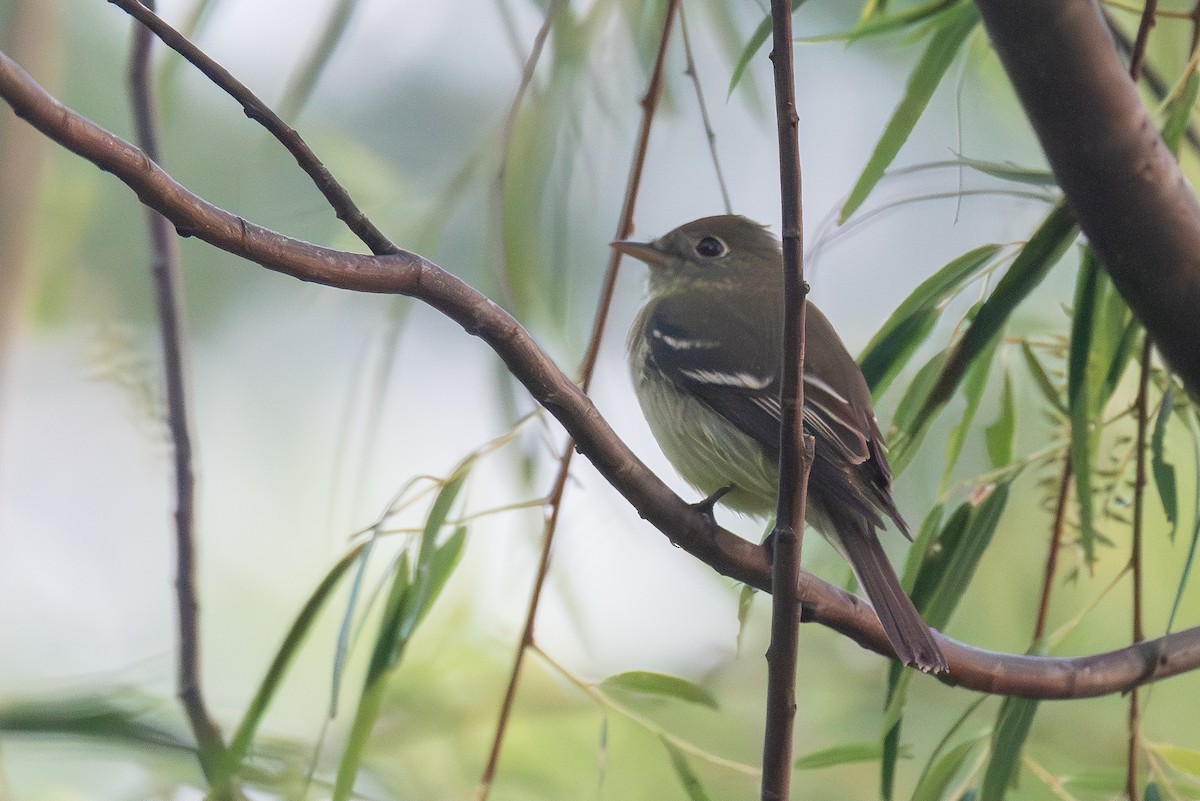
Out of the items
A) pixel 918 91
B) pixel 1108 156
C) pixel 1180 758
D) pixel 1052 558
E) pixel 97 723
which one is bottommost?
pixel 97 723

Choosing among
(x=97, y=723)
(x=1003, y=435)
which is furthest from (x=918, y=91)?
(x=97, y=723)

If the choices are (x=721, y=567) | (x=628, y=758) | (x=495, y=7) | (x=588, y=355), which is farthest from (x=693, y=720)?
(x=495, y=7)

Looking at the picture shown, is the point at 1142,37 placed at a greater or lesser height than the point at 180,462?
greater

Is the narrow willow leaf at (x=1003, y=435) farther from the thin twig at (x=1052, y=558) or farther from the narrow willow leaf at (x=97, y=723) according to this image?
the narrow willow leaf at (x=97, y=723)

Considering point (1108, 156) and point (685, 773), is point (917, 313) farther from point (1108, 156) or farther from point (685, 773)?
point (685, 773)

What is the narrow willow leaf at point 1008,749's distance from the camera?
137 cm

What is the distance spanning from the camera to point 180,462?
1570mm

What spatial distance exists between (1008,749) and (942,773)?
0.19 metres

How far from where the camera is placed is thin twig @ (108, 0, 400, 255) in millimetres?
829

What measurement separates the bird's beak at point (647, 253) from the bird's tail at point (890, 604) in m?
0.75

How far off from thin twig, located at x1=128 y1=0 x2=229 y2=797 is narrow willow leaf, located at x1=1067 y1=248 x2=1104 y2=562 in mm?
1163

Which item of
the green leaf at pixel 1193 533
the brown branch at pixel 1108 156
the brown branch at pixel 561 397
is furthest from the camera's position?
the green leaf at pixel 1193 533

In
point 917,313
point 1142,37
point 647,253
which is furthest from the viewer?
point 647,253

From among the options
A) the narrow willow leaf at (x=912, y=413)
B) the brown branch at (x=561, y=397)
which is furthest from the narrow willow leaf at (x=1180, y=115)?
the brown branch at (x=561, y=397)
